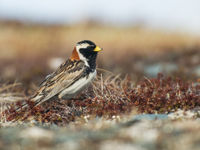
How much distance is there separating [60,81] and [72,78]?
9.4 inches

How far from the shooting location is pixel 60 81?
680 cm

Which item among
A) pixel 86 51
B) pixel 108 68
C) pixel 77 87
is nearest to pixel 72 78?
pixel 77 87

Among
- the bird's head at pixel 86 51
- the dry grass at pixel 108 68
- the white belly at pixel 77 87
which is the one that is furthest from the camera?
the bird's head at pixel 86 51

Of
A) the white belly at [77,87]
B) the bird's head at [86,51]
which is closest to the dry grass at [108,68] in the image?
the white belly at [77,87]

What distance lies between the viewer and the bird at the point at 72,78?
6.68 metres

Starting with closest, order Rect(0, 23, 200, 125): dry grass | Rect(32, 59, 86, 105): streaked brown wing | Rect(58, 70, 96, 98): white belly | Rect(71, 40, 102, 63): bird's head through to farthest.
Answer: Rect(0, 23, 200, 125): dry grass
Rect(58, 70, 96, 98): white belly
Rect(32, 59, 86, 105): streaked brown wing
Rect(71, 40, 102, 63): bird's head

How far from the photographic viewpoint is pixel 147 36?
71.7 ft

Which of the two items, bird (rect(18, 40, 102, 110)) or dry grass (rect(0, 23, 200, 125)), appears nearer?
dry grass (rect(0, 23, 200, 125))

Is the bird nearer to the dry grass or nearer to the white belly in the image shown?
the white belly

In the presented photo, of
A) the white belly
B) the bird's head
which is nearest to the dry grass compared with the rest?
the white belly

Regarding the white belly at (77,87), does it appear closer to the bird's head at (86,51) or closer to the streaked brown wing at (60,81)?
the streaked brown wing at (60,81)

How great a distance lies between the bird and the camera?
263 inches

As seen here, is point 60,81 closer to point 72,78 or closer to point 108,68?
point 72,78

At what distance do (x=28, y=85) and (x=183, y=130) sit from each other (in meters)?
7.78
